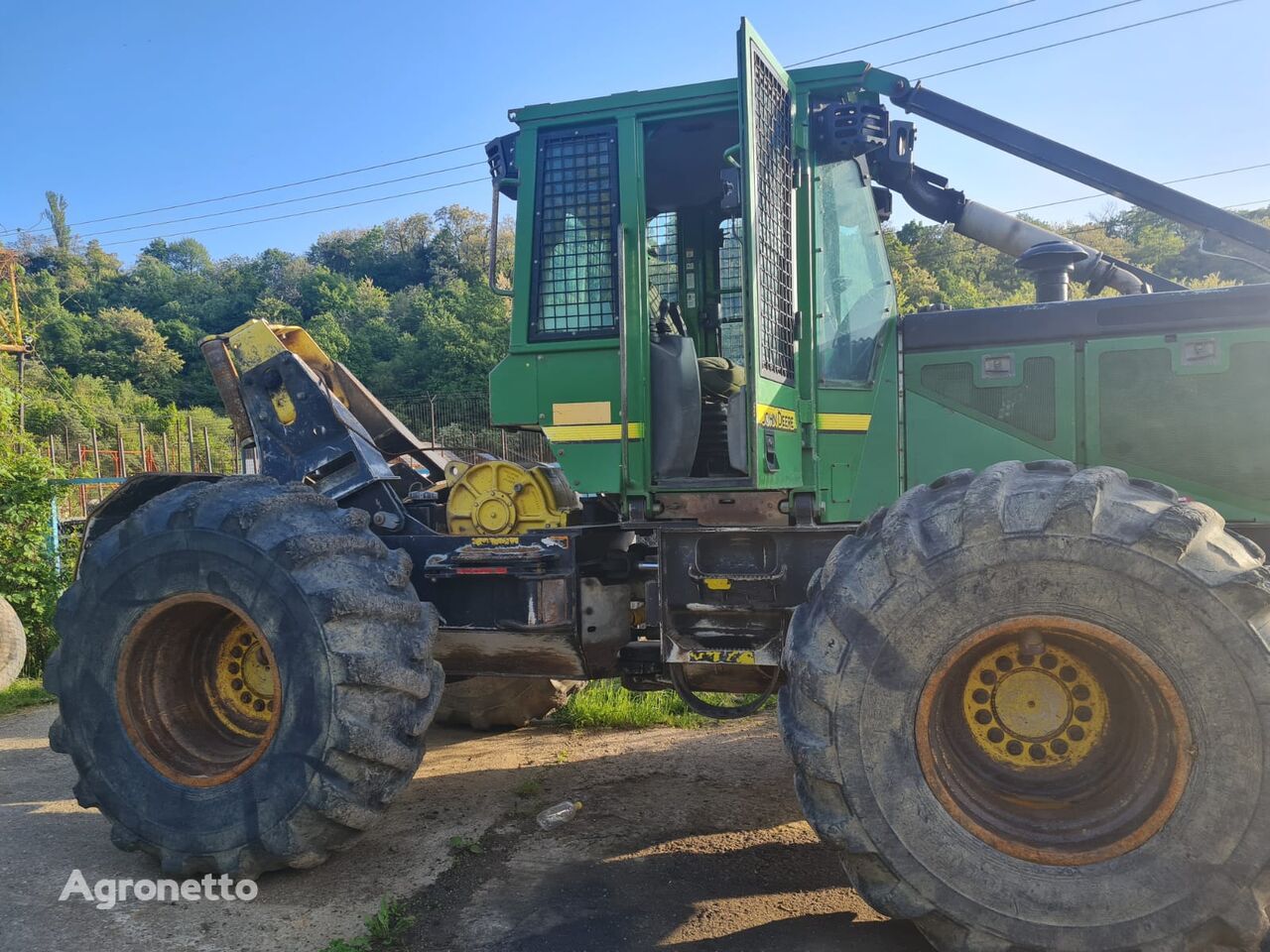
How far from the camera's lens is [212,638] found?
418cm

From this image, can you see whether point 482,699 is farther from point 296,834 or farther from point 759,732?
point 296,834

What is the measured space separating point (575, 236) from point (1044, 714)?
9.33 ft

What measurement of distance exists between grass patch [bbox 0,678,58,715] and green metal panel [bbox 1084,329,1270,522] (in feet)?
26.4

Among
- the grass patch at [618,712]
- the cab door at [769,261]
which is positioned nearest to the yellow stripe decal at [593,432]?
the cab door at [769,261]

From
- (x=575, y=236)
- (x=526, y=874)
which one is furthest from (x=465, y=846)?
(x=575, y=236)

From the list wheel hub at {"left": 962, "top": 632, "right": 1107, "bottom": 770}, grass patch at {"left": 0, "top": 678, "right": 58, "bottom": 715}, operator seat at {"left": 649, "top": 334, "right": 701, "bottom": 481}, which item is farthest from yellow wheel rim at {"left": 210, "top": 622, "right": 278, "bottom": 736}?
grass patch at {"left": 0, "top": 678, "right": 58, "bottom": 715}

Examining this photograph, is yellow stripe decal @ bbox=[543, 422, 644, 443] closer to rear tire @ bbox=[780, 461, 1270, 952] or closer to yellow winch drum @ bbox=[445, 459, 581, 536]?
yellow winch drum @ bbox=[445, 459, 581, 536]

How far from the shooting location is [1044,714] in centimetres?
305

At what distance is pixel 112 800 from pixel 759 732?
380cm

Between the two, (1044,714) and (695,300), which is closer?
(1044,714)

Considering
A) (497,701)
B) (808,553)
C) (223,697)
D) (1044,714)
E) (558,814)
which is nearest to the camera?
(1044,714)

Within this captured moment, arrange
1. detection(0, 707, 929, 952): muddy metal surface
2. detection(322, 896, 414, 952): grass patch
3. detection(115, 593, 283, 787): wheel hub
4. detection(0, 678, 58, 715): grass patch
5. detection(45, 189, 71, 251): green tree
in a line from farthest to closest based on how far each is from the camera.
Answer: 1. detection(45, 189, 71, 251): green tree
2. detection(0, 678, 58, 715): grass patch
3. detection(115, 593, 283, 787): wheel hub
4. detection(0, 707, 929, 952): muddy metal surface
5. detection(322, 896, 414, 952): grass patch

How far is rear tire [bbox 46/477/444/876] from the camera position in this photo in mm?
3504

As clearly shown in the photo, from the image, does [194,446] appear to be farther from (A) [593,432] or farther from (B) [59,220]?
(B) [59,220]
